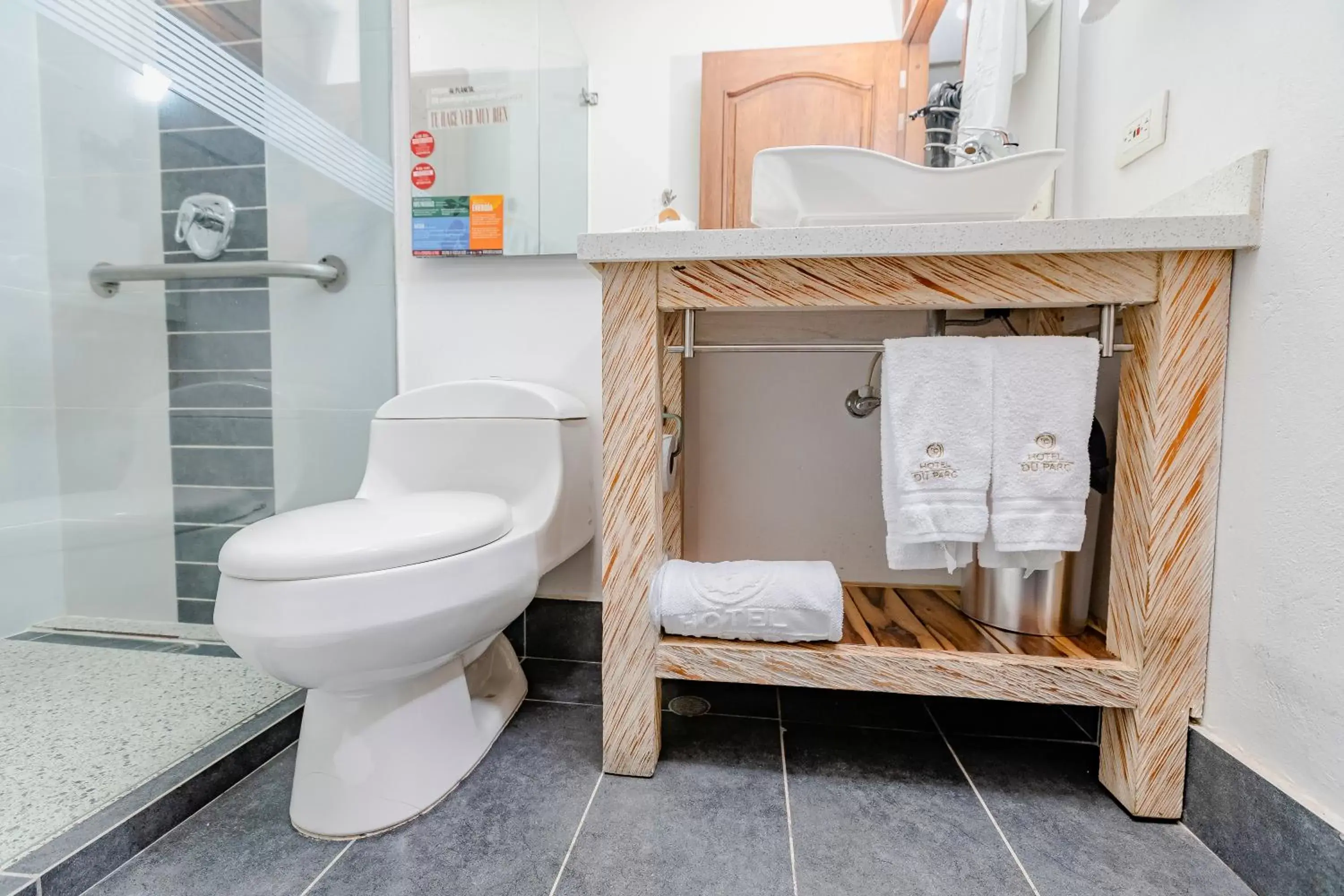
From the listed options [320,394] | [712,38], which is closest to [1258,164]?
[712,38]

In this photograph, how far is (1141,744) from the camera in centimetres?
80

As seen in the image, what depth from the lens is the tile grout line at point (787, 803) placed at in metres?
0.72

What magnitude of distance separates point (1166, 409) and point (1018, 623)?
39 centimetres

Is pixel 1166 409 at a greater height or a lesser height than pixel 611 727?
greater

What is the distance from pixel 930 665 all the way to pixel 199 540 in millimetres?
1494

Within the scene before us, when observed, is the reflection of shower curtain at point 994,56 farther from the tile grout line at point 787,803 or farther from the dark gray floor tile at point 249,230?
the dark gray floor tile at point 249,230

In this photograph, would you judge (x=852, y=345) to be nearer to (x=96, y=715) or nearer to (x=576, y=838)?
(x=576, y=838)

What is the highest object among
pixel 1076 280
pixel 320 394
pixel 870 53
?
pixel 870 53

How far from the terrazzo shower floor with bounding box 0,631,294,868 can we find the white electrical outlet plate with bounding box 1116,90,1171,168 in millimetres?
1757

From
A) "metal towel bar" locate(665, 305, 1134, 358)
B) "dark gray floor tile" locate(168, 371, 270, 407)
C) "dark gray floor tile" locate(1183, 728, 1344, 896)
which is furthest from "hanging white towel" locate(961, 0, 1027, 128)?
"dark gray floor tile" locate(168, 371, 270, 407)

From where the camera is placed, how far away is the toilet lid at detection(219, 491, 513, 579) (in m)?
0.68

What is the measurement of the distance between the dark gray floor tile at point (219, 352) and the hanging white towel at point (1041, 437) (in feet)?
4.79

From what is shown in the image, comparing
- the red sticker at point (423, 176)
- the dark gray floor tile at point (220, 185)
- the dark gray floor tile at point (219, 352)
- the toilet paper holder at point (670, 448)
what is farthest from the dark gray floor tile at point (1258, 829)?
the dark gray floor tile at point (220, 185)

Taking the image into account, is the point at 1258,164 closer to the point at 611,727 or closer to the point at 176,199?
the point at 611,727
